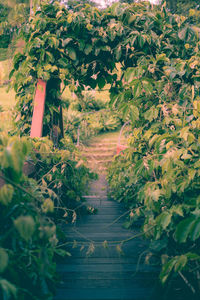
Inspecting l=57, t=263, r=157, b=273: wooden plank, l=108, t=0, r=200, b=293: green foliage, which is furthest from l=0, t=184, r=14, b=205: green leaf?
l=57, t=263, r=157, b=273: wooden plank

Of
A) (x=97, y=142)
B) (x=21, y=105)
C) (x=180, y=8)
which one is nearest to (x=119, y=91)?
(x=21, y=105)

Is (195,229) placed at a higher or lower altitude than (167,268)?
higher

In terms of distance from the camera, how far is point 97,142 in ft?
27.1

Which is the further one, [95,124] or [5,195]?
[95,124]

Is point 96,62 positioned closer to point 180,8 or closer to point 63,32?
point 63,32

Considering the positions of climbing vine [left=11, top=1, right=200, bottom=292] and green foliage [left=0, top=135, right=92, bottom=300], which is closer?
green foliage [left=0, top=135, right=92, bottom=300]

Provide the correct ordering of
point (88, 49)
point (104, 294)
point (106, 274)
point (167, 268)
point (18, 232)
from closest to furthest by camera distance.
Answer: point (18, 232) < point (167, 268) < point (104, 294) < point (106, 274) < point (88, 49)

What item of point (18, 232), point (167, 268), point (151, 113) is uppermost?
point (151, 113)

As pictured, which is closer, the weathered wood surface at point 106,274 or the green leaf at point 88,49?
the weathered wood surface at point 106,274

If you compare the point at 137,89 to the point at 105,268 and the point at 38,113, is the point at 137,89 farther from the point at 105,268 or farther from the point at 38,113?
the point at 105,268

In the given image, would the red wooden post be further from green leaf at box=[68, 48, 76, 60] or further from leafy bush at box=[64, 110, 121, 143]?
leafy bush at box=[64, 110, 121, 143]

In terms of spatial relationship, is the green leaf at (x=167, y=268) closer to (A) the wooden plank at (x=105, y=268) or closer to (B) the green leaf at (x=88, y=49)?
(A) the wooden plank at (x=105, y=268)

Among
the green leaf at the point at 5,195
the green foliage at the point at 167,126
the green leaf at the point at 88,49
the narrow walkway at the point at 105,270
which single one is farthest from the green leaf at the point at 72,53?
the green leaf at the point at 5,195

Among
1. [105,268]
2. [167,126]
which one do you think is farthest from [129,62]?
[105,268]
